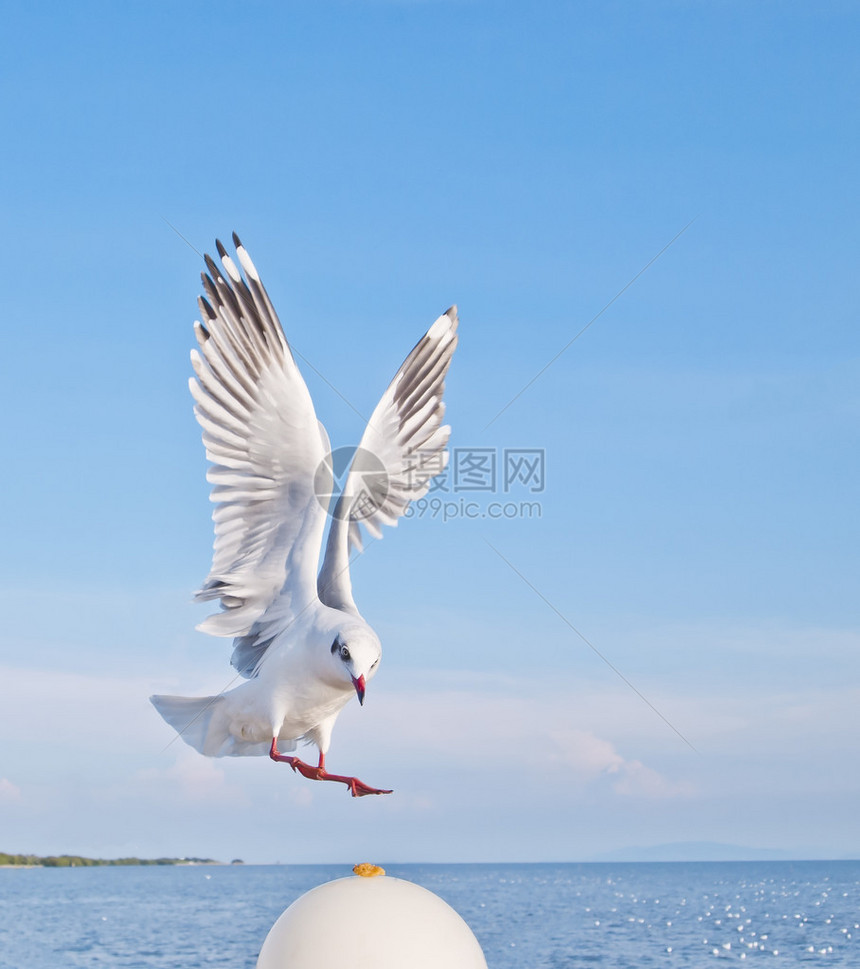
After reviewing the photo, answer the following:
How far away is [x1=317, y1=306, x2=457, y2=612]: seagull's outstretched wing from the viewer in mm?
6621

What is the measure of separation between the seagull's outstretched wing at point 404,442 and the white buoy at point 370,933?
2364mm

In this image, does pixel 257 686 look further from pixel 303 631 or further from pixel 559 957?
pixel 559 957

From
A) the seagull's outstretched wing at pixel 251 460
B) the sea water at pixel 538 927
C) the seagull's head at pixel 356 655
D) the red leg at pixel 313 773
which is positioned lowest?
the sea water at pixel 538 927

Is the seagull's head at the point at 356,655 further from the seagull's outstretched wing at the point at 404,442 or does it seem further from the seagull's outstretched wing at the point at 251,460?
the seagull's outstretched wing at the point at 404,442

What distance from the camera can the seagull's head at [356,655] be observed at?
17.4 feet

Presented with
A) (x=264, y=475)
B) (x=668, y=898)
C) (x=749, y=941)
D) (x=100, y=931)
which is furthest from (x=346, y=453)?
(x=668, y=898)

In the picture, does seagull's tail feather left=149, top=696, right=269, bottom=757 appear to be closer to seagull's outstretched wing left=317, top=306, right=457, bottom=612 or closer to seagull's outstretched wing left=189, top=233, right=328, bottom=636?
seagull's outstretched wing left=189, top=233, right=328, bottom=636

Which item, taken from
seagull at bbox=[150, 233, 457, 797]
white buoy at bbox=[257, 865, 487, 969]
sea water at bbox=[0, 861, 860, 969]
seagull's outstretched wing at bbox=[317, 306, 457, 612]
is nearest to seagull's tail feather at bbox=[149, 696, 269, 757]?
seagull at bbox=[150, 233, 457, 797]

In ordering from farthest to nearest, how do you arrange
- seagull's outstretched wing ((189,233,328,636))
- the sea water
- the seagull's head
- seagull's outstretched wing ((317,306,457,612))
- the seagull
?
the sea water, seagull's outstretched wing ((317,306,457,612)), seagull's outstretched wing ((189,233,328,636)), the seagull, the seagull's head

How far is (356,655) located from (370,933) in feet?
4.65

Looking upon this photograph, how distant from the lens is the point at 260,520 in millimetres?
6148

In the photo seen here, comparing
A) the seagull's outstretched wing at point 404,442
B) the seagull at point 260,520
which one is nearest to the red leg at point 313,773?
the seagull at point 260,520

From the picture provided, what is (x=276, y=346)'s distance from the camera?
20.8 ft

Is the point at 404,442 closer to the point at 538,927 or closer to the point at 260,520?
the point at 260,520
